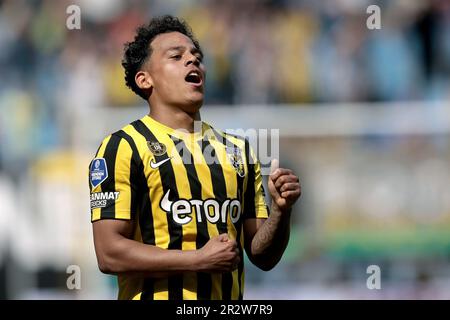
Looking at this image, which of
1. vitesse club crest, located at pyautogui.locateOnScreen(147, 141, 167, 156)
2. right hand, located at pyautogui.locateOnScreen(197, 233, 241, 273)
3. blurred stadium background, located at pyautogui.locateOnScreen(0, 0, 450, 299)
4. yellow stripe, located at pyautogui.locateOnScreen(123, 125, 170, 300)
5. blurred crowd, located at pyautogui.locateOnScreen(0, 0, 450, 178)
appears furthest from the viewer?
blurred crowd, located at pyautogui.locateOnScreen(0, 0, 450, 178)

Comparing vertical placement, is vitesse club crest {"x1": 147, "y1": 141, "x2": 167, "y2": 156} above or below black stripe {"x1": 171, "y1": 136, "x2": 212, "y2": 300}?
above

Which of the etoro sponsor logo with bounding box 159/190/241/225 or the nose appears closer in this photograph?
the etoro sponsor logo with bounding box 159/190/241/225

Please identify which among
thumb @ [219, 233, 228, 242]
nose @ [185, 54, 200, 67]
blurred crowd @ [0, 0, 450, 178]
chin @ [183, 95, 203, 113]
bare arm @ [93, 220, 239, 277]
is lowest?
bare arm @ [93, 220, 239, 277]

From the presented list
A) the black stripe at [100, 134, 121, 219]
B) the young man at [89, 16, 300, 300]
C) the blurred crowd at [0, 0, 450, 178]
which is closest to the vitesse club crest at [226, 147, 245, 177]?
the young man at [89, 16, 300, 300]

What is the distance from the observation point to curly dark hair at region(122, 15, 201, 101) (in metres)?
3.72

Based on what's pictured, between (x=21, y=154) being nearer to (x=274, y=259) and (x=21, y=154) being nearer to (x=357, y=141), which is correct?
(x=357, y=141)

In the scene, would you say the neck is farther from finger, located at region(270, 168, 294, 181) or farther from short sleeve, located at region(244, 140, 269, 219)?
finger, located at region(270, 168, 294, 181)

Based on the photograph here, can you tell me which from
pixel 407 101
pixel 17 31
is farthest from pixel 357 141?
pixel 17 31

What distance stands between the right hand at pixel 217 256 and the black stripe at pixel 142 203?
22 cm

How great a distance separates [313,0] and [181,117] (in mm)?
5151

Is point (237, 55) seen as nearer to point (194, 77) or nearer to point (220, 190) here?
point (194, 77)

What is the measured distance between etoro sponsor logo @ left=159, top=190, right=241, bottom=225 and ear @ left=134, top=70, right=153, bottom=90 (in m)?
0.53
